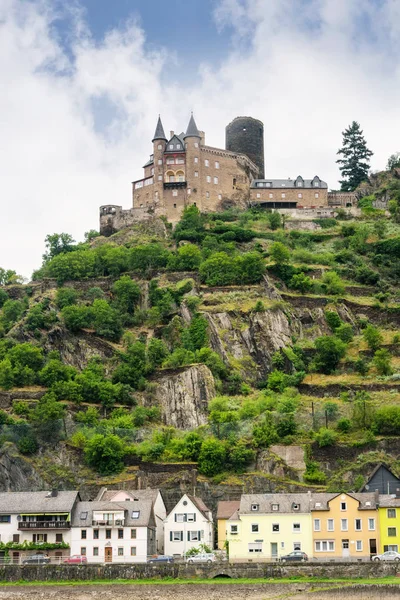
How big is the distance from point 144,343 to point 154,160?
116ft

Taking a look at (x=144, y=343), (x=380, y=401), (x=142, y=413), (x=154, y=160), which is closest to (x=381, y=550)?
(x=380, y=401)

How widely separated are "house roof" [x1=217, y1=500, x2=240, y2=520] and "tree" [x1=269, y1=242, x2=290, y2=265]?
4098cm

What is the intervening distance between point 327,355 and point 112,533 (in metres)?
33.9

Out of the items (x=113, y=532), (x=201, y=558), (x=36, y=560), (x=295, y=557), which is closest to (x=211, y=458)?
(x=113, y=532)

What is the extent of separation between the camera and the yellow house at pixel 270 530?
7744 cm

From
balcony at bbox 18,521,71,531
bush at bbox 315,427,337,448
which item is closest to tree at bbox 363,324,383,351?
bush at bbox 315,427,337,448

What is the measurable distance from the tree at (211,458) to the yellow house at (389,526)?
1579 cm

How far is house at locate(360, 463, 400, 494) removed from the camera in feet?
270

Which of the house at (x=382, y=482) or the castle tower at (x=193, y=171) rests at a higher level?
the castle tower at (x=193, y=171)

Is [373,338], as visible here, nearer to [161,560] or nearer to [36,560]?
[161,560]

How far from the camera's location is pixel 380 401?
9638 centimetres

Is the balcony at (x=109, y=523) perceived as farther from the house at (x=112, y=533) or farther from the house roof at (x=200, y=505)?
the house roof at (x=200, y=505)

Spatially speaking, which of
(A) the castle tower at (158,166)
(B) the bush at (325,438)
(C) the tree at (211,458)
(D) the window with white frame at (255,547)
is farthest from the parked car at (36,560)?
(A) the castle tower at (158,166)

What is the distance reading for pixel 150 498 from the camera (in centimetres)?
8225
